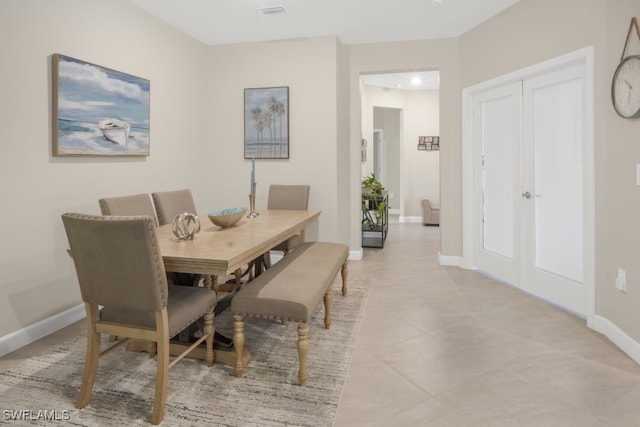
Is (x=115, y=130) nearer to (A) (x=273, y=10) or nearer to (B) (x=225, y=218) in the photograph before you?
(B) (x=225, y=218)

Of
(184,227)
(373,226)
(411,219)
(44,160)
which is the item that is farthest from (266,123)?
(411,219)

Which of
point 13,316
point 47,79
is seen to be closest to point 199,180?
point 47,79

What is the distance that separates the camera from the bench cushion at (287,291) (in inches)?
83.4

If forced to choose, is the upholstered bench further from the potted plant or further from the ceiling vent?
the potted plant

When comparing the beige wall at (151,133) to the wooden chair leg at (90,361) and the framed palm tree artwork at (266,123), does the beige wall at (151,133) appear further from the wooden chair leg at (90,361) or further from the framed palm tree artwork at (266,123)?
the wooden chair leg at (90,361)

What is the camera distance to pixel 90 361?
1.97 metres

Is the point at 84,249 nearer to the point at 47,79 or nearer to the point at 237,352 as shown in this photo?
the point at 237,352

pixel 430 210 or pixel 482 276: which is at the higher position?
pixel 430 210

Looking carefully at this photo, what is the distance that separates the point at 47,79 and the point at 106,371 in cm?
207

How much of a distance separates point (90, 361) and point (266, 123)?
348 cm

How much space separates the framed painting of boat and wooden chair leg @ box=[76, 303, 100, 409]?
1573 mm

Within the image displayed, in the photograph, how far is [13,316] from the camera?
2678 millimetres

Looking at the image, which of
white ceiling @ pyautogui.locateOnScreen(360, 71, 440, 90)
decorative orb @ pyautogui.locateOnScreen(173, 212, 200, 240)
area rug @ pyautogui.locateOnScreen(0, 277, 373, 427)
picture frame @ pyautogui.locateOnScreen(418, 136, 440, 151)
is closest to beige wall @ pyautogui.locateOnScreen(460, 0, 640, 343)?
area rug @ pyautogui.locateOnScreen(0, 277, 373, 427)

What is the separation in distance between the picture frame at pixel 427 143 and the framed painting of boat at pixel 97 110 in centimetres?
636
